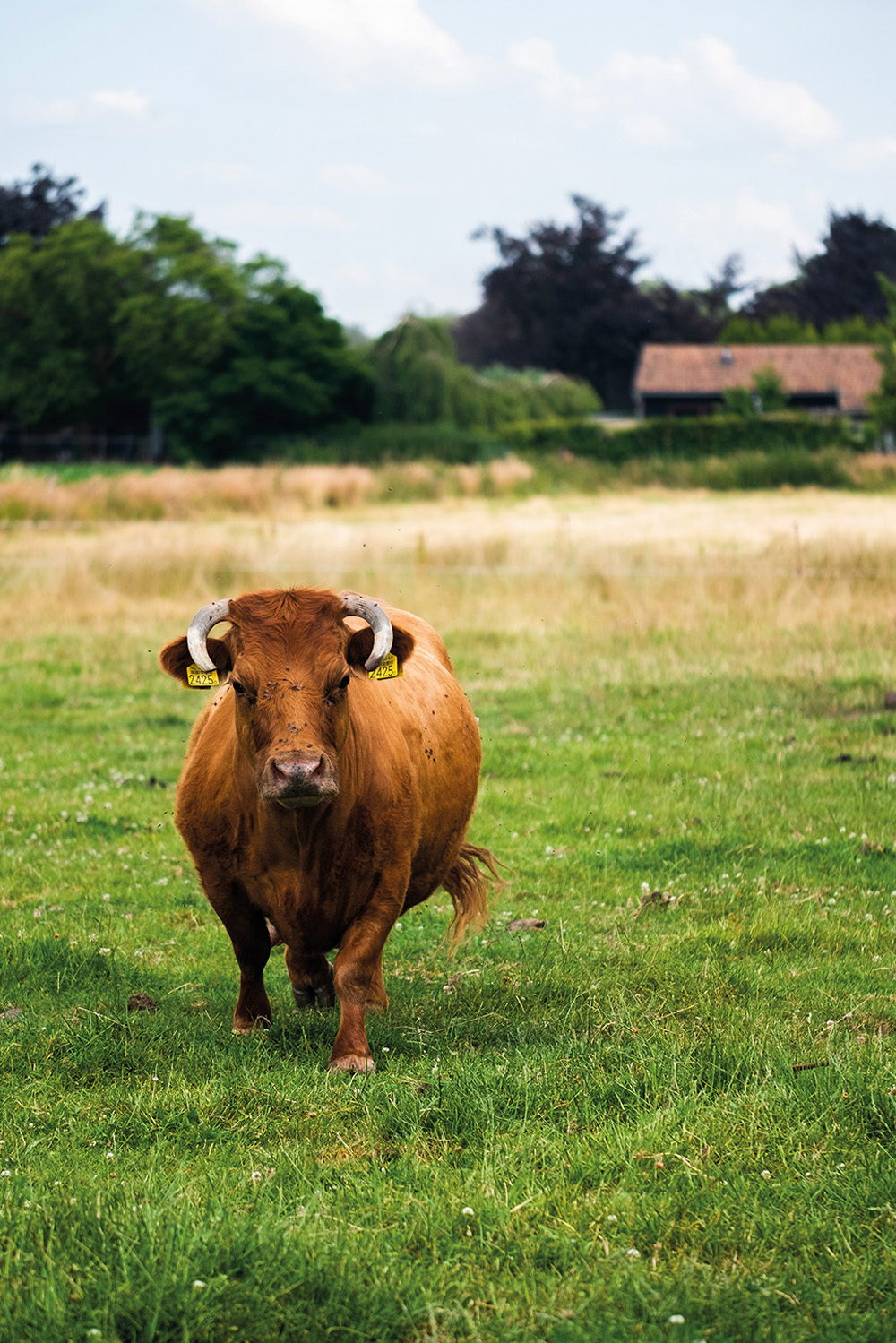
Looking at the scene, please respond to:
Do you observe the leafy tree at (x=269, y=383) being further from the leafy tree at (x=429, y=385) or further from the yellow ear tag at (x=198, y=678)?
the yellow ear tag at (x=198, y=678)

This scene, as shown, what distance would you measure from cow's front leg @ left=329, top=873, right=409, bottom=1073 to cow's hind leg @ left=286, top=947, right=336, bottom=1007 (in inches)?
7.7

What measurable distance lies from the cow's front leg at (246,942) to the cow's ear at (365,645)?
1137 millimetres

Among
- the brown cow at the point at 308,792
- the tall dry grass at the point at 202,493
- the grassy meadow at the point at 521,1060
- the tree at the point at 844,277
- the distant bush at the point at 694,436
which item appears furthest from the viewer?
the tree at the point at 844,277

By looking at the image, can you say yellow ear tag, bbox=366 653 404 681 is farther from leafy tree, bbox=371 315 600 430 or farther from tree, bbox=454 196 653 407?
tree, bbox=454 196 653 407

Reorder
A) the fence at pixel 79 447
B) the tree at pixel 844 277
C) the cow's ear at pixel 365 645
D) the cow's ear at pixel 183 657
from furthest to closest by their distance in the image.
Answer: the tree at pixel 844 277
the fence at pixel 79 447
the cow's ear at pixel 365 645
the cow's ear at pixel 183 657

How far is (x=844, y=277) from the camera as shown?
321ft

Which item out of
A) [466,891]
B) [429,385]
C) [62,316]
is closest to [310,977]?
[466,891]

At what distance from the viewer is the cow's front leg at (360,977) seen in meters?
5.53

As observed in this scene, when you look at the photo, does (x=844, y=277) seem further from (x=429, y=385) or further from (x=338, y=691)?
(x=338, y=691)

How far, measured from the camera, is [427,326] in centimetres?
6550

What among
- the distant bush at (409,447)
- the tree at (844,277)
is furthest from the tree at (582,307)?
the distant bush at (409,447)

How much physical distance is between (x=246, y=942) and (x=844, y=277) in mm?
100746

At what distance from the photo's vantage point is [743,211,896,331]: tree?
3772 inches

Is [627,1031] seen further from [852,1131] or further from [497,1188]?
[497,1188]
